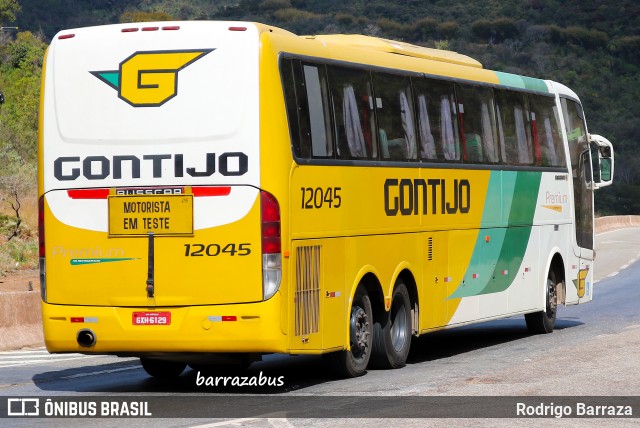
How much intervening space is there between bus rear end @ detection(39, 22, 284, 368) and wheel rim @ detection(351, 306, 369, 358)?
1.89 meters

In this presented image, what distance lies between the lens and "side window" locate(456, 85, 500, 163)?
57.4ft

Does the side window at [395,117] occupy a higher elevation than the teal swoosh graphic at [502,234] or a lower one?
higher

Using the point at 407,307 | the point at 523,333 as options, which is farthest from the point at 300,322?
the point at 523,333

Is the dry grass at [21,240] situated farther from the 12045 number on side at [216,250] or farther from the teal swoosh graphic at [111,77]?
Result: the 12045 number on side at [216,250]

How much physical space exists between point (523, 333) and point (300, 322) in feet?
28.0

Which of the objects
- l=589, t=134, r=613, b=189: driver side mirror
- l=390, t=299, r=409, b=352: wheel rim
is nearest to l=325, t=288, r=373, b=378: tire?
l=390, t=299, r=409, b=352: wheel rim

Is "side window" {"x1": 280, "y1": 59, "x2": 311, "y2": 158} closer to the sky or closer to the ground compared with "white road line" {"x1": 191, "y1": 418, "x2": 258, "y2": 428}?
closer to the sky

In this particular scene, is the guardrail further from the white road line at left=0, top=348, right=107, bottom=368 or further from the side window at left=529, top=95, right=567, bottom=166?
the white road line at left=0, top=348, right=107, bottom=368

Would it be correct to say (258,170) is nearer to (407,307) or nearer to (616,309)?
(407,307)

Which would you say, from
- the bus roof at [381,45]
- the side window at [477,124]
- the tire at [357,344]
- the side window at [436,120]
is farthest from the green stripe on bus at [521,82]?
the tire at [357,344]

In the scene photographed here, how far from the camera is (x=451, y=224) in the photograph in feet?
56.0

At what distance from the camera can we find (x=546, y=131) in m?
20.6

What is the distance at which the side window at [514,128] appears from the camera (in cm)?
1878

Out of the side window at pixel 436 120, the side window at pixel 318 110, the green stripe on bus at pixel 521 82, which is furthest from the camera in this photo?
the green stripe on bus at pixel 521 82
